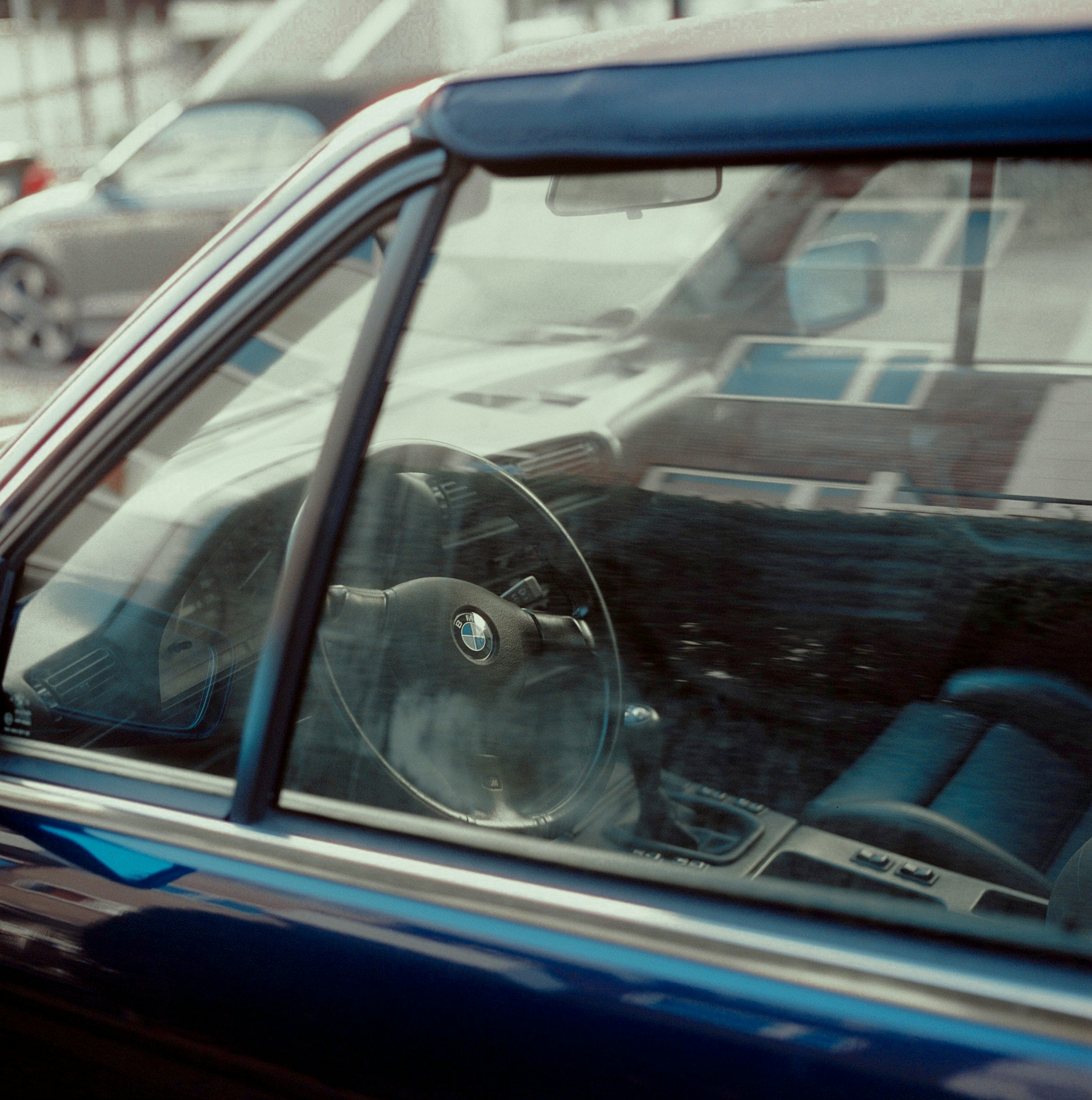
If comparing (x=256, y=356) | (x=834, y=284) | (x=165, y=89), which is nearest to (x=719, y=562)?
(x=834, y=284)

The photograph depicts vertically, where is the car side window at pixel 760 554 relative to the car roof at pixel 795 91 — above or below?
below

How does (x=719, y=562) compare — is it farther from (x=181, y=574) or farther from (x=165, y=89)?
(x=165, y=89)

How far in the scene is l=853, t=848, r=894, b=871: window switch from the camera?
104 centimetres

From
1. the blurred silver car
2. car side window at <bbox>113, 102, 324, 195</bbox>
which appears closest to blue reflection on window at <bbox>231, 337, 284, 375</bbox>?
the blurred silver car

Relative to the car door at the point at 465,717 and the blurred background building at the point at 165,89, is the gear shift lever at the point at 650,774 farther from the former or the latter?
the blurred background building at the point at 165,89

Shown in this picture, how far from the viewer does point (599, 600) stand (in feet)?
4.01

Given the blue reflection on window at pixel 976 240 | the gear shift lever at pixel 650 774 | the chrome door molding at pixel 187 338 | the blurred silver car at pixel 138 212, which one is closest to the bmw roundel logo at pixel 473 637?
the gear shift lever at pixel 650 774

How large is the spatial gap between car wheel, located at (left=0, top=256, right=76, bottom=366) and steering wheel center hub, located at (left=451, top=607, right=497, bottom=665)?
770 centimetres

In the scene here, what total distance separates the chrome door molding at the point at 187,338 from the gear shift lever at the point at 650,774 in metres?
0.55

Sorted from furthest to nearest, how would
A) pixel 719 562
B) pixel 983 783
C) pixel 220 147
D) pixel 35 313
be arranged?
pixel 35 313 → pixel 220 147 → pixel 719 562 → pixel 983 783

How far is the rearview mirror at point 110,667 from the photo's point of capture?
52.9 inches

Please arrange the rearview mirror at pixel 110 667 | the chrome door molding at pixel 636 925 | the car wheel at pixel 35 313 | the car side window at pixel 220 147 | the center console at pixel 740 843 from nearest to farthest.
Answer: the chrome door molding at pixel 636 925 → the center console at pixel 740 843 → the rearview mirror at pixel 110 667 → the car side window at pixel 220 147 → the car wheel at pixel 35 313

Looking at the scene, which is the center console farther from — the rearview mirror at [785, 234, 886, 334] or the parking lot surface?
the parking lot surface

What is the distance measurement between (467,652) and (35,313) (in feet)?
26.2
